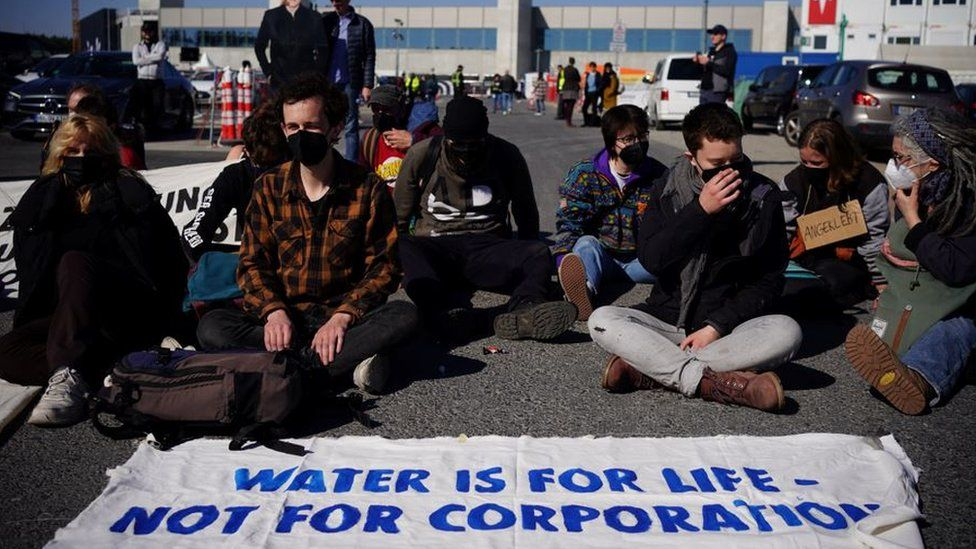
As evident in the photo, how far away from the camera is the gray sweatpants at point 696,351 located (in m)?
4.48

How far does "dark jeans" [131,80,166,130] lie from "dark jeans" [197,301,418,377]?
1228 centimetres

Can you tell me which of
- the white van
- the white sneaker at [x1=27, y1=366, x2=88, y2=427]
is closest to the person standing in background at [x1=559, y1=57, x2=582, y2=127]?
the white van

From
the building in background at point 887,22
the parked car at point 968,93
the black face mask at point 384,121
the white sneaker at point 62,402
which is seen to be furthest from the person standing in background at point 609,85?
the building in background at point 887,22

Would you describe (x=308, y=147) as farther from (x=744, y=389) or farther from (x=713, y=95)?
(x=713, y=95)

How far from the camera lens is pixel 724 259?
15.4 feet

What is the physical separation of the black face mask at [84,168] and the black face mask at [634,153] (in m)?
3.05

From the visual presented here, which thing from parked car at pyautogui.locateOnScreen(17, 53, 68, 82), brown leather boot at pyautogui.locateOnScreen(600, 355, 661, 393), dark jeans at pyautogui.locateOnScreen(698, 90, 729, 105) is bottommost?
brown leather boot at pyautogui.locateOnScreen(600, 355, 661, 393)

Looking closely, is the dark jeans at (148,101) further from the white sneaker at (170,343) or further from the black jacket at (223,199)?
the white sneaker at (170,343)

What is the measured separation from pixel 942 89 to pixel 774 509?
1660 cm

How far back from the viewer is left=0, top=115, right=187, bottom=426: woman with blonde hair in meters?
4.38

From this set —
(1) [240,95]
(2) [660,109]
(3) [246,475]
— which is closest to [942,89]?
(2) [660,109]

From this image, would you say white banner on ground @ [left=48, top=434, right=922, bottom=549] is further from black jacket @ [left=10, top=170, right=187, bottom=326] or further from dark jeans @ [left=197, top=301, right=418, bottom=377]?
black jacket @ [left=10, top=170, right=187, bottom=326]

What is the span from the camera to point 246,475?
3645mm

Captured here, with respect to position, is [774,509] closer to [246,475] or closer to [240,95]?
[246,475]
